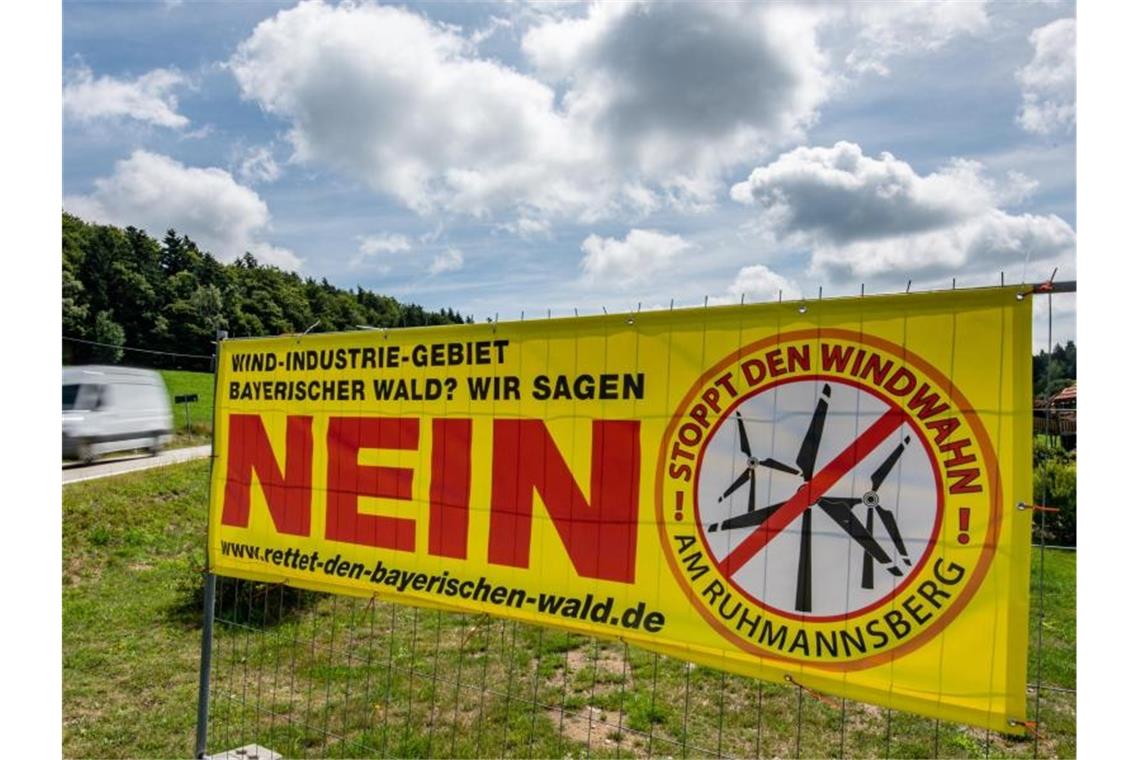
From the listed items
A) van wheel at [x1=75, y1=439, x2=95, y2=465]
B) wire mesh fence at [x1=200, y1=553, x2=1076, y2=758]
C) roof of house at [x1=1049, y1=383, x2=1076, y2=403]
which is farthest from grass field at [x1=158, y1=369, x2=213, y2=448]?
roof of house at [x1=1049, y1=383, x2=1076, y2=403]

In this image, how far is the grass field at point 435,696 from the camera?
456cm

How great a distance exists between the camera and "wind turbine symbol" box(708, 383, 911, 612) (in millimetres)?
2340

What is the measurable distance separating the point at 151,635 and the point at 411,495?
219 inches

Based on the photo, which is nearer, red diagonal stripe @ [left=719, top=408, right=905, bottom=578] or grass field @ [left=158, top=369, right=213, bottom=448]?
red diagonal stripe @ [left=719, top=408, right=905, bottom=578]

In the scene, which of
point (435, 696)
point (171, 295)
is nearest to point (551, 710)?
point (435, 696)

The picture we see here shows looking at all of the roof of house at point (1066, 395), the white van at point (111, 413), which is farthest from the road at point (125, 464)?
the roof of house at point (1066, 395)

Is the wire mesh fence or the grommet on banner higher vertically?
the grommet on banner

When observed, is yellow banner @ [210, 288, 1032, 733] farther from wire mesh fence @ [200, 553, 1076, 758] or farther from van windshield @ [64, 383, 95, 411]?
van windshield @ [64, 383, 95, 411]

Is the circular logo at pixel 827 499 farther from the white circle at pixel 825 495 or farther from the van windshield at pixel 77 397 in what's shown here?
the van windshield at pixel 77 397

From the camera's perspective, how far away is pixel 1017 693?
2.17 metres

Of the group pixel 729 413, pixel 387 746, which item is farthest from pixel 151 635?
pixel 729 413

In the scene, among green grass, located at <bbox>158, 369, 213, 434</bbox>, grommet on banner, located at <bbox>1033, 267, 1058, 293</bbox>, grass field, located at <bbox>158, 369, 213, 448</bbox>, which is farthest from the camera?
green grass, located at <bbox>158, 369, 213, 434</bbox>

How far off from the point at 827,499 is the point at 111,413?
19201mm

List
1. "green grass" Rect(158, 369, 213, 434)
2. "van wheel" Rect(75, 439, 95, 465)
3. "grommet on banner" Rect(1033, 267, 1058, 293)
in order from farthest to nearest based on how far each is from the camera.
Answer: "green grass" Rect(158, 369, 213, 434), "van wheel" Rect(75, 439, 95, 465), "grommet on banner" Rect(1033, 267, 1058, 293)
